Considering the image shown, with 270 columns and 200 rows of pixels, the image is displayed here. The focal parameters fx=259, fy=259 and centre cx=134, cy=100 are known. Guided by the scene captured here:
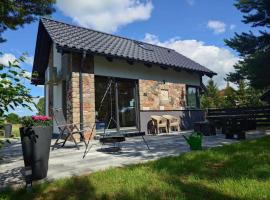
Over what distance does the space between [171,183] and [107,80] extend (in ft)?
29.0

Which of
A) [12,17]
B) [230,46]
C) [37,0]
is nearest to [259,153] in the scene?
[37,0]

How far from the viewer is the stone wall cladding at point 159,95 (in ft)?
41.1

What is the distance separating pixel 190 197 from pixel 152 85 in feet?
33.3

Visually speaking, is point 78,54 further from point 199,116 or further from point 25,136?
point 199,116

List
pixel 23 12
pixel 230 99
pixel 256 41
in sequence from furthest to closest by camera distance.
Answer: pixel 230 99 → pixel 256 41 → pixel 23 12

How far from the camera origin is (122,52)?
39.1 ft

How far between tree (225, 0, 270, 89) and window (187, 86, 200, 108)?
3281 mm

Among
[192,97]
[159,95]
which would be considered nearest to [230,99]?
[192,97]

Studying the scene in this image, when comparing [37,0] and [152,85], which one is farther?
[152,85]

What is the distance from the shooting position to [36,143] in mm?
3973

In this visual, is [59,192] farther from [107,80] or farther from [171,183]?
[107,80]

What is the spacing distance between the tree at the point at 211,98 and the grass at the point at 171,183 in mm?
22980

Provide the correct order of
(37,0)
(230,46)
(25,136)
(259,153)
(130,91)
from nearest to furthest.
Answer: (25,136) < (259,153) < (37,0) < (130,91) < (230,46)

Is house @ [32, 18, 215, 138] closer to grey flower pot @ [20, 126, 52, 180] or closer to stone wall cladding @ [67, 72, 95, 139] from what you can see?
stone wall cladding @ [67, 72, 95, 139]
